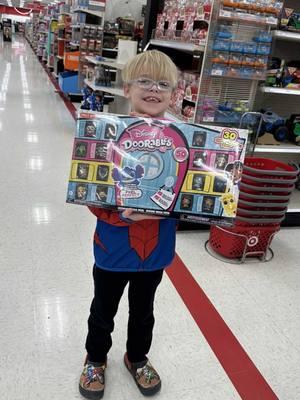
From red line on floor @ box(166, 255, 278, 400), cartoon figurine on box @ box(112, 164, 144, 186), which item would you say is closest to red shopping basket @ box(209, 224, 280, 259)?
red line on floor @ box(166, 255, 278, 400)

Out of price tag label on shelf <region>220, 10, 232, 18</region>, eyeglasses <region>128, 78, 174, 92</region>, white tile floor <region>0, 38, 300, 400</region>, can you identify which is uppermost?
price tag label on shelf <region>220, 10, 232, 18</region>

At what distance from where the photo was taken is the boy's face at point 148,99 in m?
1.24

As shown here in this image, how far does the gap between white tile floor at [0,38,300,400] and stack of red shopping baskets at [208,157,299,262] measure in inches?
5.4

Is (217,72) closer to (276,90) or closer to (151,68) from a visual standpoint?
(276,90)

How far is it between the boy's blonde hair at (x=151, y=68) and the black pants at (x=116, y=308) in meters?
0.69

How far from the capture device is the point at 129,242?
1366 millimetres

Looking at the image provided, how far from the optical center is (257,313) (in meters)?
2.22

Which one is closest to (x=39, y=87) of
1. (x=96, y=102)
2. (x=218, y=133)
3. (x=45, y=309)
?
(x=96, y=102)

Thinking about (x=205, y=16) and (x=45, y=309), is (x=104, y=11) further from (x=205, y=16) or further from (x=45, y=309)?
(x=45, y=309)

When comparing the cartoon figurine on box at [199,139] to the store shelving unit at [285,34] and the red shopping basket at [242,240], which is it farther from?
the store shelving unit at [285,34]

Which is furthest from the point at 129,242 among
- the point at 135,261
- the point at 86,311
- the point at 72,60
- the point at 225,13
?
the point at 72,60

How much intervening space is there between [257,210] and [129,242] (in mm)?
1468

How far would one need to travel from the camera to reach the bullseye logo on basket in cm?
123

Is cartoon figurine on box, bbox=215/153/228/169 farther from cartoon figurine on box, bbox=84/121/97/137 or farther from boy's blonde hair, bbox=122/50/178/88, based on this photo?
cartoon figurine on box, bbox=84/121/97/137
